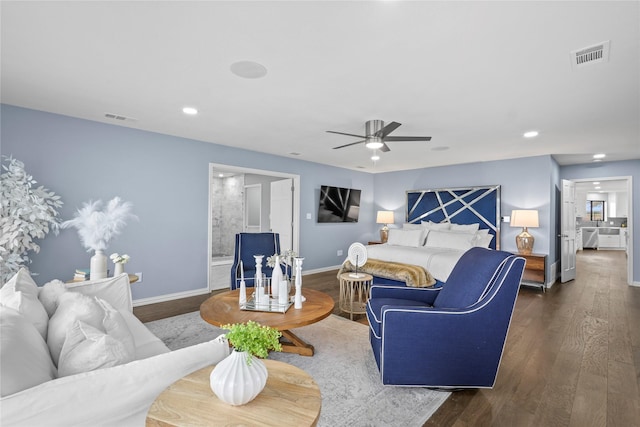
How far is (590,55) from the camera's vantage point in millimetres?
2150

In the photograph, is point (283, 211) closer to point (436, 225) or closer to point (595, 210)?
point (436, 225)

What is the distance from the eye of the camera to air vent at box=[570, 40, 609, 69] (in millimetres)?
2057

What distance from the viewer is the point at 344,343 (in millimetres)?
3008

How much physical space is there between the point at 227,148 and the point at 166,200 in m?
1.31

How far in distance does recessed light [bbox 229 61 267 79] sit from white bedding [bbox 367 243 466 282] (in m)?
3.47

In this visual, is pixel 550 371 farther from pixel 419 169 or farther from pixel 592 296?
pixel 419 169

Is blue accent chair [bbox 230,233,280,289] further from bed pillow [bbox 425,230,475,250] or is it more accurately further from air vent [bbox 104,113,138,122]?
bed pillow [bbox 425,230,475,250]

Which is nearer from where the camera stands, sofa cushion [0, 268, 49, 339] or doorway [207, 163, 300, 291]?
sofa cushion [0, 268, 49, 339]

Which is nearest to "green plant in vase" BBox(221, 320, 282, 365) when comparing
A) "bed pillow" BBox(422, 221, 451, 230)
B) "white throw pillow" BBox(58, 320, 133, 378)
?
"white throw pillow" BBox(58, 320, 133, 378)

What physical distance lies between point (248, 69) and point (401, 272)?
3.25m

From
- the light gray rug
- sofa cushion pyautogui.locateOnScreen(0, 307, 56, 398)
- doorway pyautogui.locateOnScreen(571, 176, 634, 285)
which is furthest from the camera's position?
doorway pyautogui.locateOnScreen(571, 176, 634, 285)

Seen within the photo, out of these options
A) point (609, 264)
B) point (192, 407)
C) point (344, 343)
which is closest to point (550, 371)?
point (344, 343)

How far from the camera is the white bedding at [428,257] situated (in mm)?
4414

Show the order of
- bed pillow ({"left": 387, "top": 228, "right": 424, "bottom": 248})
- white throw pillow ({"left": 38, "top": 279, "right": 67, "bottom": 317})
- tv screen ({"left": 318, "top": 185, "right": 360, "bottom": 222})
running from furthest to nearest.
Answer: tv screen ({"left": 318, "top": 185, "right": 360, "bottom": 222}) < bed pillow ({"left": 387, "top": 228, "right": 424, "bottom": 248}) < white throw pillow ({"left": 38, "top": 279, "right": 67, "bottom": 317})
